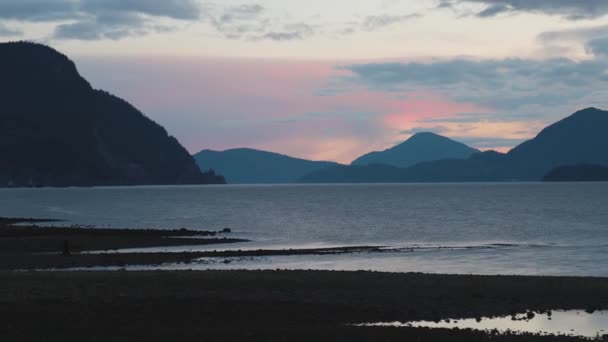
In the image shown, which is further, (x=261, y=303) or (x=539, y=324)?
(x=261, y=303)

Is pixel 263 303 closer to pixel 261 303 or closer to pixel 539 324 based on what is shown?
pixel 261 303

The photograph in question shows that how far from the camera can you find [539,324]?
3250 cm

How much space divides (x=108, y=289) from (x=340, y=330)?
13.8 meters

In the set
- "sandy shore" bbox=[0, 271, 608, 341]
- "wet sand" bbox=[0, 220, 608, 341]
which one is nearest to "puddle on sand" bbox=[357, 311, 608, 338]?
"wet sand" bbox=[0, 220, 608, 341]

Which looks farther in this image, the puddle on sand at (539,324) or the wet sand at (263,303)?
the puddle on sand at (539,324)

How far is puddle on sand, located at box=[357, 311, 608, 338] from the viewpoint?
30.7m

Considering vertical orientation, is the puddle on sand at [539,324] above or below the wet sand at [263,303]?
below

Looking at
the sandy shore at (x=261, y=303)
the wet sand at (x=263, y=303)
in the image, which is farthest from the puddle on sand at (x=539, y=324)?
the sandy shore at (x=261, y=303)

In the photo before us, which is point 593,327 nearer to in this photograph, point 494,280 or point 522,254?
point 494,280

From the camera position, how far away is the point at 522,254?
72.6m

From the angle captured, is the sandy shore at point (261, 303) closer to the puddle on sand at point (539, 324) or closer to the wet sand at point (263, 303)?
the wet sand at point (263, 303)

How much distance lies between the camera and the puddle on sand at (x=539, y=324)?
3069 centimetres

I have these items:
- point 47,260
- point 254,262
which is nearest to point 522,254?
point 254,262

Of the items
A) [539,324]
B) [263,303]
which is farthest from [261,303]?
[539,324]
